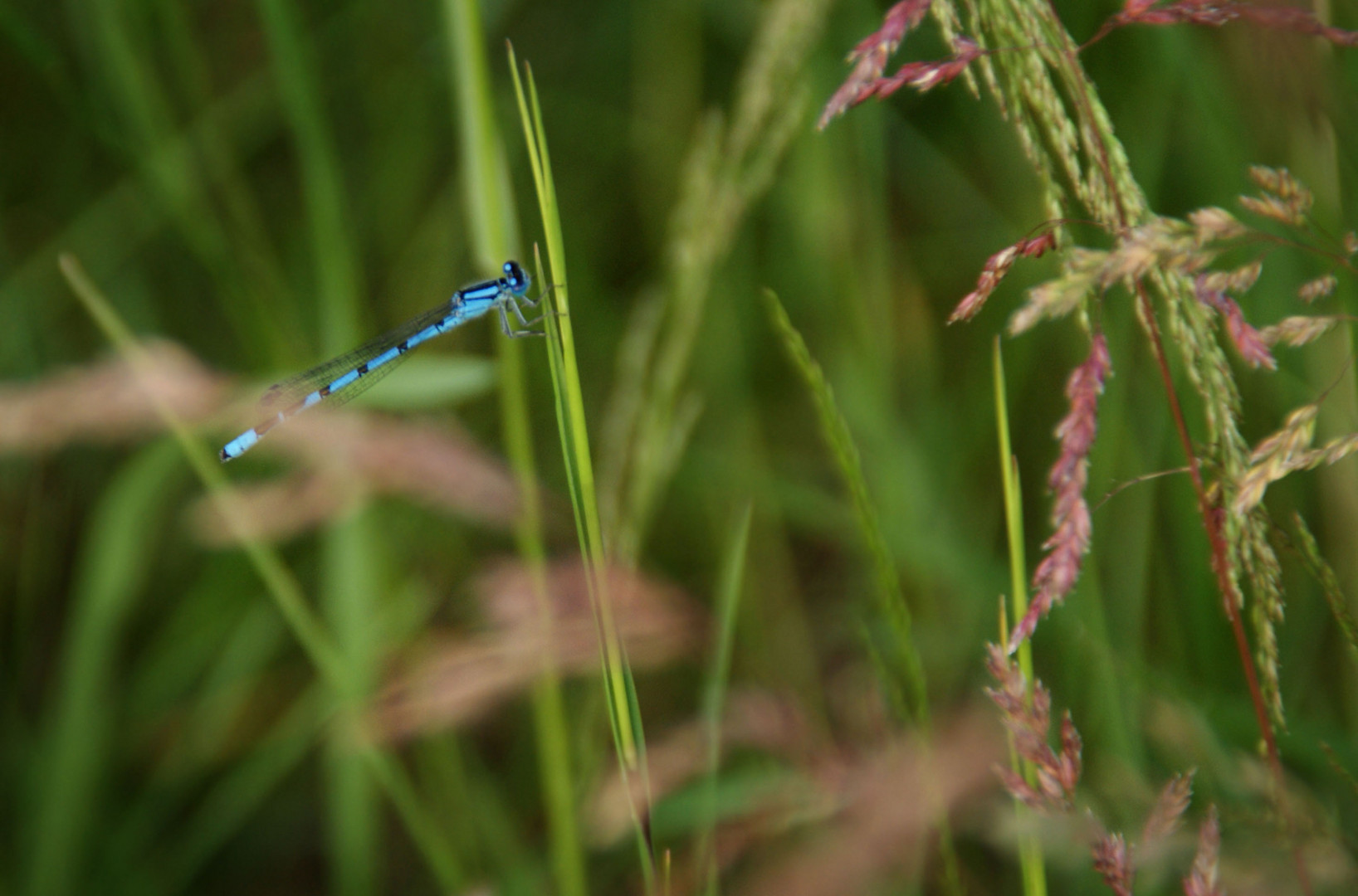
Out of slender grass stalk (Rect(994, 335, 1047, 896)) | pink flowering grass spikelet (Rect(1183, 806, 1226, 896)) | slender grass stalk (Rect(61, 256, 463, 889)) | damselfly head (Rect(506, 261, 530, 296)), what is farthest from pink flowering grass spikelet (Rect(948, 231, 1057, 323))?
damselfly head (Rect(506, 261, 530, 296))

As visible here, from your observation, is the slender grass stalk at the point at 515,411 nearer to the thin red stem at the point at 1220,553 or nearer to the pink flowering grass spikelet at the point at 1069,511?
the pink flowering grass spikelet at the point at 1069,511

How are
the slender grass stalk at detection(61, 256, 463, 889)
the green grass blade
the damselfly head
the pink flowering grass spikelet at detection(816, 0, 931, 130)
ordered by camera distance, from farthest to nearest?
the damselfly head, the slender grass stalk at detection(61, 256, 463, 889), the green grass blade, the pink flowering grass spikelet at detection(816, 0, 931, 130)

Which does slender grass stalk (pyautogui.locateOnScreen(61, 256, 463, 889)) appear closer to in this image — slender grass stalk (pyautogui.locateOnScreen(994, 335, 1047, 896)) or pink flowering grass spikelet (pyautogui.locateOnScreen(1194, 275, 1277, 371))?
slender grass stalk (pyautogui.locateOnScreen(994, 335, 1047, 896))

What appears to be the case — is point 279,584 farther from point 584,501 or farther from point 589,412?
point 589,412

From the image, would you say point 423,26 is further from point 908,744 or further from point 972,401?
point 908,744

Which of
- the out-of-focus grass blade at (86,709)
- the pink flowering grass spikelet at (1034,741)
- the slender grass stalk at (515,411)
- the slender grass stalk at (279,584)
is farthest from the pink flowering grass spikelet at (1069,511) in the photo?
the out-of-focus grass blade at (86,709)

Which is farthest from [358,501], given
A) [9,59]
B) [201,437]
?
[9,59]

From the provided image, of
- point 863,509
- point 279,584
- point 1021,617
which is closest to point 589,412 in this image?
point 279,584
